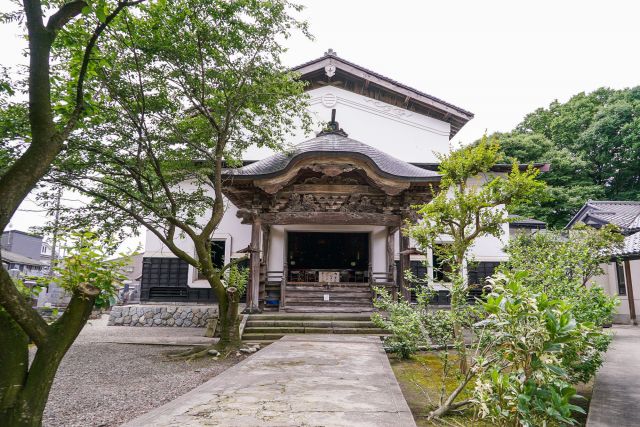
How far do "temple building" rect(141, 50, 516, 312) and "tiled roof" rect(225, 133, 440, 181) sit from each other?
4 cm

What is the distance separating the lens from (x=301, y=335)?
354 inches

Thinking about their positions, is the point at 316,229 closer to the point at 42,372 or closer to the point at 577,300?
the point at 577,300

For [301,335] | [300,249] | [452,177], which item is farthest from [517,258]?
[300,249]

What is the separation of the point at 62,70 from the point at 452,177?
23.5 feet

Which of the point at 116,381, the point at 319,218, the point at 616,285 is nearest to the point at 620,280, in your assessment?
the point at 616,285

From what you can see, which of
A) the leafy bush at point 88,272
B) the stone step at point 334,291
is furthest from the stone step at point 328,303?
the leafy bush at point 88,272

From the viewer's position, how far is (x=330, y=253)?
575 inches

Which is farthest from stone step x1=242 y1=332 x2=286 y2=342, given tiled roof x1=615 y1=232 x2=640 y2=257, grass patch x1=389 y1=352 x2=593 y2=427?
tiled roof x1=615 y1=232 x2=640 y2=257

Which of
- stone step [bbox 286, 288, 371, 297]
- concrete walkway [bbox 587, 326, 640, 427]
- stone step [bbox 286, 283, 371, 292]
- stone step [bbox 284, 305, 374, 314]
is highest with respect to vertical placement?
stone step [bbox 286, 283, 371, 292]

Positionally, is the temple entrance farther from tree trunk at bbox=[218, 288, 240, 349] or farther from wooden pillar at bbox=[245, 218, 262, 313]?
tree trunk at bbox=[218, 288, 240, 349]

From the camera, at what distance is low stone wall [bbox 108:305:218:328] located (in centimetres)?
1273

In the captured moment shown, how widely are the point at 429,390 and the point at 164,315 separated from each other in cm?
1045

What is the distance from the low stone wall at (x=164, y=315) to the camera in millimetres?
12727

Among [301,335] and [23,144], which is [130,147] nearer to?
[23,144]
